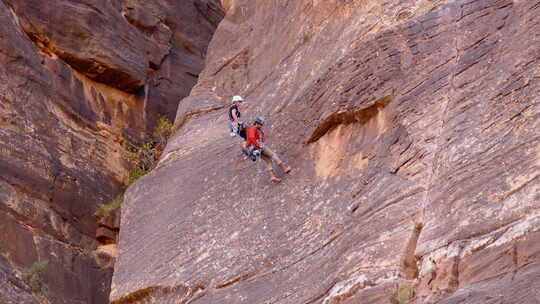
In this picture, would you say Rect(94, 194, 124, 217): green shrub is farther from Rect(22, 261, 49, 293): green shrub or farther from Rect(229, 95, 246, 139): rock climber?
Rect(229, 95, 246, 139): rock climber

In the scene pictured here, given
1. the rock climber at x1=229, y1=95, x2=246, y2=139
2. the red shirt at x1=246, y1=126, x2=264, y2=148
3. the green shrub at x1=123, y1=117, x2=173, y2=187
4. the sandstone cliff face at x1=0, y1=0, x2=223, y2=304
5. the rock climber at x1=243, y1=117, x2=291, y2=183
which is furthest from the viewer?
the green shrub at x1=123, y1=117, x2=173, y2=187

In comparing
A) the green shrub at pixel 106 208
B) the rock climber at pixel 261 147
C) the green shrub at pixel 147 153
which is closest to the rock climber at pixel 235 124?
the rock climber at pixel 261 147

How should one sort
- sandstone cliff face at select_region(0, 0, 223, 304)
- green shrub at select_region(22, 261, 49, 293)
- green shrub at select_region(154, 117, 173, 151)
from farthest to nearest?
1. green shrub at select_region(154, 117, 173, 151)
2. sandstone cliff face at select_region(0, 0, 223, 304)
3. green shrub at select_region(22, 261, 49, 293)

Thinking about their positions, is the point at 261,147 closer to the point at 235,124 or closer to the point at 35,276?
the point at 235,124

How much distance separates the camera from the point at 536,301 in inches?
422

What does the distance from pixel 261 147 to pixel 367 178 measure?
2.85m

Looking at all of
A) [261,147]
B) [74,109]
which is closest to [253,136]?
[261,147]

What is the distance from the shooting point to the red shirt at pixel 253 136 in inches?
688

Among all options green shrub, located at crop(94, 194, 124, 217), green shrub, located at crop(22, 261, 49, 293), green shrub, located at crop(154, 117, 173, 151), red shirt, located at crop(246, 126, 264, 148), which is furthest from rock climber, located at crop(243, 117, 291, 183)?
green shrub, located at crop(154, 117, 173, 151)

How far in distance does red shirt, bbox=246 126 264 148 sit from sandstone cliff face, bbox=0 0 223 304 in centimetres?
463

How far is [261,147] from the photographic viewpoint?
17469 millimetres

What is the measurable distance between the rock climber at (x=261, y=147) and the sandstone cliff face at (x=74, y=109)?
4645 millimetres

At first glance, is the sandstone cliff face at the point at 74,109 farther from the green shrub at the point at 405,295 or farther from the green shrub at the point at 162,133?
the green shrub at the point at 405,295

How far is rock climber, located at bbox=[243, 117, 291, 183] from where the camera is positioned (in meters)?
17.2
